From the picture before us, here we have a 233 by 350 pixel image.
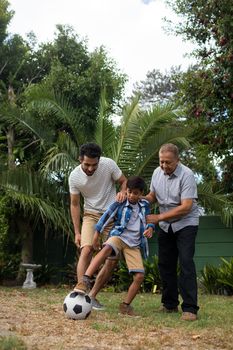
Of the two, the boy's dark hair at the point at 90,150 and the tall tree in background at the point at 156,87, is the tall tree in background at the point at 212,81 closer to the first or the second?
the boy's dark hair at the point at 90,150

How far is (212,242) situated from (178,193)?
17.7 feet

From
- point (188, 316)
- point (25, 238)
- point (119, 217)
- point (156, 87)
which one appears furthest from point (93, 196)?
point (156, 87)

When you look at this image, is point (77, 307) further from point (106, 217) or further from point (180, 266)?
point (180, 266)

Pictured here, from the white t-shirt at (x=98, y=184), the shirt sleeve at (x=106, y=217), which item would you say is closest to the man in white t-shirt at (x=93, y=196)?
the white t-shirt at (x=98, y=184)

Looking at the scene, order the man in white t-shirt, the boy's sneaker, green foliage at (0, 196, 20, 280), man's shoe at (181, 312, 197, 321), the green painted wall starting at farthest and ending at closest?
green foliage at (0, 196, 20, 280) < the green painted wall < the man in white t-shirt < man's shoe at (181, 312, 197, 321) < the boy's sneaker

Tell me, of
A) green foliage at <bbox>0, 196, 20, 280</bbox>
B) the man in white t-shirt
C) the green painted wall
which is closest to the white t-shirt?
the man in white t-shirt

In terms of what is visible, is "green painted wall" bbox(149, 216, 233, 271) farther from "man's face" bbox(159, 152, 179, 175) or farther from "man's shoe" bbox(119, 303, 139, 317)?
"man's face" bbox(159, 152, 179, 175)

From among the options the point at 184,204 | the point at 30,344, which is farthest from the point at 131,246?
the point at 30,344

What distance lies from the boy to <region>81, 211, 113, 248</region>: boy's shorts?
0.13 m

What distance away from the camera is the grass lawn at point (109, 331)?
4059 mm

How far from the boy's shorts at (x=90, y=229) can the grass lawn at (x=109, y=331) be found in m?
0.75

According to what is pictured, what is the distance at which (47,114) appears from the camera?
12.5 metres

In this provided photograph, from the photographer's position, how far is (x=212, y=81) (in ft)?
32.6

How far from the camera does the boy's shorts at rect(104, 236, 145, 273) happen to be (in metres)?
5.82
